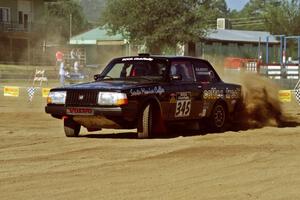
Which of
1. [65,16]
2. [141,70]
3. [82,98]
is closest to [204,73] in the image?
[141,70]

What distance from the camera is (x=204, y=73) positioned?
14.3 metres

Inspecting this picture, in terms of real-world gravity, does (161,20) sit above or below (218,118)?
above

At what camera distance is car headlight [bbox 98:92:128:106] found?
11.8 m

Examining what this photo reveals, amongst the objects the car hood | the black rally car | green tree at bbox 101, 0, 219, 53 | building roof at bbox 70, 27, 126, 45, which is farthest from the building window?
the car hood

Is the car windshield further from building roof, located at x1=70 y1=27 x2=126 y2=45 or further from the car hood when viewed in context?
building roof, located at x1=70 y1=27 x2=126 y2=45

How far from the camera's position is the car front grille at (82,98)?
12133mm

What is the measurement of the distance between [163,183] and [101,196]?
1.02 meters

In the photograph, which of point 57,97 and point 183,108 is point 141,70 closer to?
point 183,108

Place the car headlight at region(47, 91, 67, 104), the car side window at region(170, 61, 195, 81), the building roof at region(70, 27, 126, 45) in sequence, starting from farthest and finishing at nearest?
1. the building roof at region(70, 27, 126, 45)
2. the car side window at region(170, 61, 195, 81)
3. the car headlight at region(47, 91, 67, 104)

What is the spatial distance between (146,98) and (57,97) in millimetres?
1625

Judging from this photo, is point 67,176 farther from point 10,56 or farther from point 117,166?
point 10,56

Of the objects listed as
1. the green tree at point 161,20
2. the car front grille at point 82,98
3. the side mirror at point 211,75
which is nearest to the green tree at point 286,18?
the green tree at point 161,20

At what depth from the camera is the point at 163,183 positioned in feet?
26.2

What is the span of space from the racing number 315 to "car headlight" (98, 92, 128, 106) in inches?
62.4
